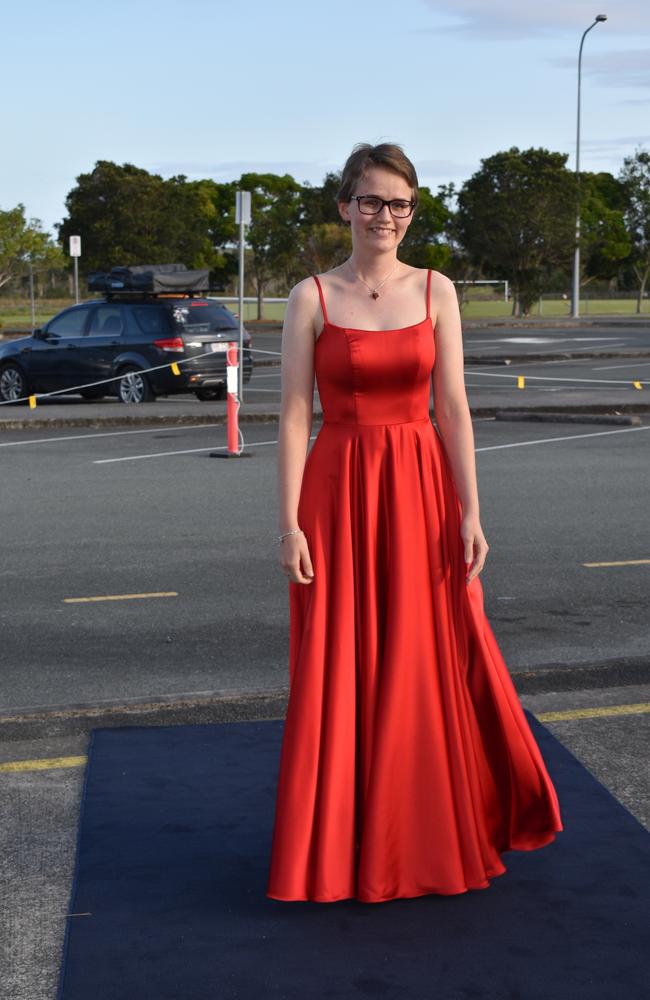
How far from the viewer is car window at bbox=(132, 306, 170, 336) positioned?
1934 centimetres

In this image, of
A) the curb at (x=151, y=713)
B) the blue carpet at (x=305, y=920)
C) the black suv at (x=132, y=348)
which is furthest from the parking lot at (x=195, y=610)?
the black suv at (x=132, y=348)

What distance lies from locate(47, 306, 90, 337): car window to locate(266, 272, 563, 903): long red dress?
55.0ft

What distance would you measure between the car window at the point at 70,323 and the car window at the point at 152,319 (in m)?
0.88

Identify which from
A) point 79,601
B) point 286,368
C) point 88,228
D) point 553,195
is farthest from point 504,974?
point 88,228

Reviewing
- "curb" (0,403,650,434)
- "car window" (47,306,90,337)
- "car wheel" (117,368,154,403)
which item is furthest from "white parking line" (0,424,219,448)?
"car window" (47,306,90,337)

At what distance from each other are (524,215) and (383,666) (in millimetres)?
49580

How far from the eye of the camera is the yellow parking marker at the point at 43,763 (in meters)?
4.84

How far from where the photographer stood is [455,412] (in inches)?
148

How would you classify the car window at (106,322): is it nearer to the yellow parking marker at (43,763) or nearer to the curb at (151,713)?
the curb at (151,713)

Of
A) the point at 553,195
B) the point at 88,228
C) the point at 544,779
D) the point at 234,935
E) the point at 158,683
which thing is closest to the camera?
the point at 234,935

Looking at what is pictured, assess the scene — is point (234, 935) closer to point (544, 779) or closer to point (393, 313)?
point (544, 779)

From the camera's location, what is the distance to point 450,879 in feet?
12.1

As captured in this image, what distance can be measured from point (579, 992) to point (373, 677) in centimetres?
96

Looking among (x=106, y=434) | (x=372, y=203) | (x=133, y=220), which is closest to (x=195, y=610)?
(x=372, y=203)
